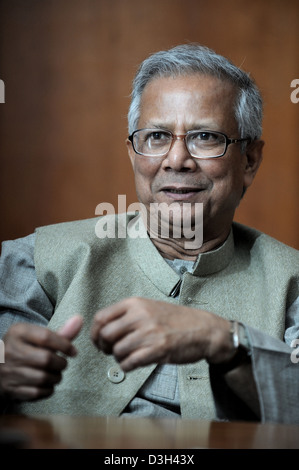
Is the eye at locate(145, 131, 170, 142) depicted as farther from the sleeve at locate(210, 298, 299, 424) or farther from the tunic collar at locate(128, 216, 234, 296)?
the sleeve at locate(210, 298, 299, 424)

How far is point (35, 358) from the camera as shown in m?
1.17

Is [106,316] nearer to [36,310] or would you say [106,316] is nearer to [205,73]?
[36,310]

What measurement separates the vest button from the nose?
1.77ft

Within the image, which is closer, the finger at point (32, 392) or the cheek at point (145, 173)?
the finger at point (32, 392)

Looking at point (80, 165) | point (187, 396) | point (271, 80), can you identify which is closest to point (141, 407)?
point (187, 396)

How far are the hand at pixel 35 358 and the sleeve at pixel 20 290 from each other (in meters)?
0.35

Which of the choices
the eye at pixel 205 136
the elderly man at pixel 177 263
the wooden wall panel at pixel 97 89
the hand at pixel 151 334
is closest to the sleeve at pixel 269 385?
the elderly man at pixel 177 263

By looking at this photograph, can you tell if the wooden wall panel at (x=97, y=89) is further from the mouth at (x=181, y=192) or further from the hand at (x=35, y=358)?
the hand at (x=35, y=358)

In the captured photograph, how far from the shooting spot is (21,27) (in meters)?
2.59

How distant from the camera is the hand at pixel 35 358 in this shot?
1147 mm

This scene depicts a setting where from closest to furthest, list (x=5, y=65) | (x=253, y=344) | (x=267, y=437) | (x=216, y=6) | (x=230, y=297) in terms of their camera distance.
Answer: (x=267, y=437) → (x=253, y=344) → (x=230, y=297) → (x=5, y=65) → (x=216, y=6)

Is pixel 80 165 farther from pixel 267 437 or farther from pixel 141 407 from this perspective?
pixel 267 437

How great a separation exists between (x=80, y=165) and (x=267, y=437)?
6.22ft
